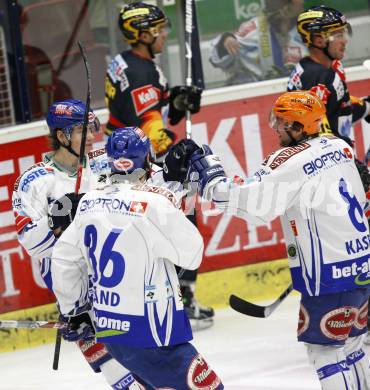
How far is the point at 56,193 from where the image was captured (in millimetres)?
5145

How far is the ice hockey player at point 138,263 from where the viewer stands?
13.7ft

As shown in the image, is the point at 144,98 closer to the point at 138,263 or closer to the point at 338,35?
the point at 338,35

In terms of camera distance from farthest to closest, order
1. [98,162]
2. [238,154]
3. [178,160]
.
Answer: [238,154], [98,162], [178,160]

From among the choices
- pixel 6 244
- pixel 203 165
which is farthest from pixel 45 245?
pixel 6 244

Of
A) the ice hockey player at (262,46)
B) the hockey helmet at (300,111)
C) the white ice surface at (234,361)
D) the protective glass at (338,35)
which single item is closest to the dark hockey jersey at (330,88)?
the protective glass at (338,35)

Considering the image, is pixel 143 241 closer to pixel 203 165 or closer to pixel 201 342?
pixel 203 165

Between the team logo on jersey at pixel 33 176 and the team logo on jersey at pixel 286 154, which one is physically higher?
the team logo on jersey at pixel 286 154

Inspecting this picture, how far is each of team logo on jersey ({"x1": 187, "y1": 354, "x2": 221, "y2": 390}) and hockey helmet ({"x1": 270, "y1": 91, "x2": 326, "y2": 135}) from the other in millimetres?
1049

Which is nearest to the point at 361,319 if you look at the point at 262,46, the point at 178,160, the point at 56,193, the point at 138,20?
the point at 178,160

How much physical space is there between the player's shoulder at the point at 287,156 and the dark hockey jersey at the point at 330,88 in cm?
153

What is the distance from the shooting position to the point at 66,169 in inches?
204

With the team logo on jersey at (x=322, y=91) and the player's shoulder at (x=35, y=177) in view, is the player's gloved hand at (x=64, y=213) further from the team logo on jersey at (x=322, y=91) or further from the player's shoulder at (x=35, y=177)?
the team logo on jersey at (x=322, y=91)

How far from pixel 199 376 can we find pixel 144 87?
261 centimetres

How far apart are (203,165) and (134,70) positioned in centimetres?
199
